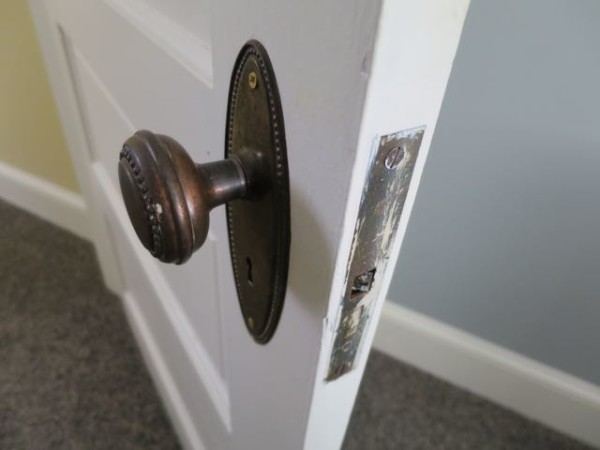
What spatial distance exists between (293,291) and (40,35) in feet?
2.92

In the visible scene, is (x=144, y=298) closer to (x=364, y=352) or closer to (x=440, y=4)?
(x=364, y=352)

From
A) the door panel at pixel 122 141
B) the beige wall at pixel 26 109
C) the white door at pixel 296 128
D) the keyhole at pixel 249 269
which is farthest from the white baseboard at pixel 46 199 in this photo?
the keyhole at pixel 249 269

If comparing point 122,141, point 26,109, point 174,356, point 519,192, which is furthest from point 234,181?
point 26,109

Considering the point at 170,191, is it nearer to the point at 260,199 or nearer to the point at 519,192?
the point at 260,199

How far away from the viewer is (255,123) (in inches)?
9.0

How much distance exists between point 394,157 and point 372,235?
0.04 metres

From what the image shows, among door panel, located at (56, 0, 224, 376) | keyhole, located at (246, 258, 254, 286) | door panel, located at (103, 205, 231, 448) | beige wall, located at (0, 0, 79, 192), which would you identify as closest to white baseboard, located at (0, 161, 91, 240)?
beige wall, located at (0, 0, 79, 192)

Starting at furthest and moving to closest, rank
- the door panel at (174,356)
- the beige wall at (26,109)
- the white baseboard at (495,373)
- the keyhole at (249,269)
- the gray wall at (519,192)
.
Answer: the beige wall at (26,109), the white baseboard at (495,373), the gray wall at (519,192), the door panel at (174,356), the keyhole at (249,269)

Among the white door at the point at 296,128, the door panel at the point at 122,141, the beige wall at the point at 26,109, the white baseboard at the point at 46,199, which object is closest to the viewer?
the white door at the point at 296,128

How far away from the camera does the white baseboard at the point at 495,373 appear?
3.18 ft

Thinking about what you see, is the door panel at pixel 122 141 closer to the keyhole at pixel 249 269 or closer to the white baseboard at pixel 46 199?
the keyhole at pixel 249 269

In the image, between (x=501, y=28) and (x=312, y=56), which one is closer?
(x=312, y=56)

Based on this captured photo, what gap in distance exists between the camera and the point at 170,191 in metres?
0.20

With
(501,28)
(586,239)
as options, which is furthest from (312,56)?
(586,239)
